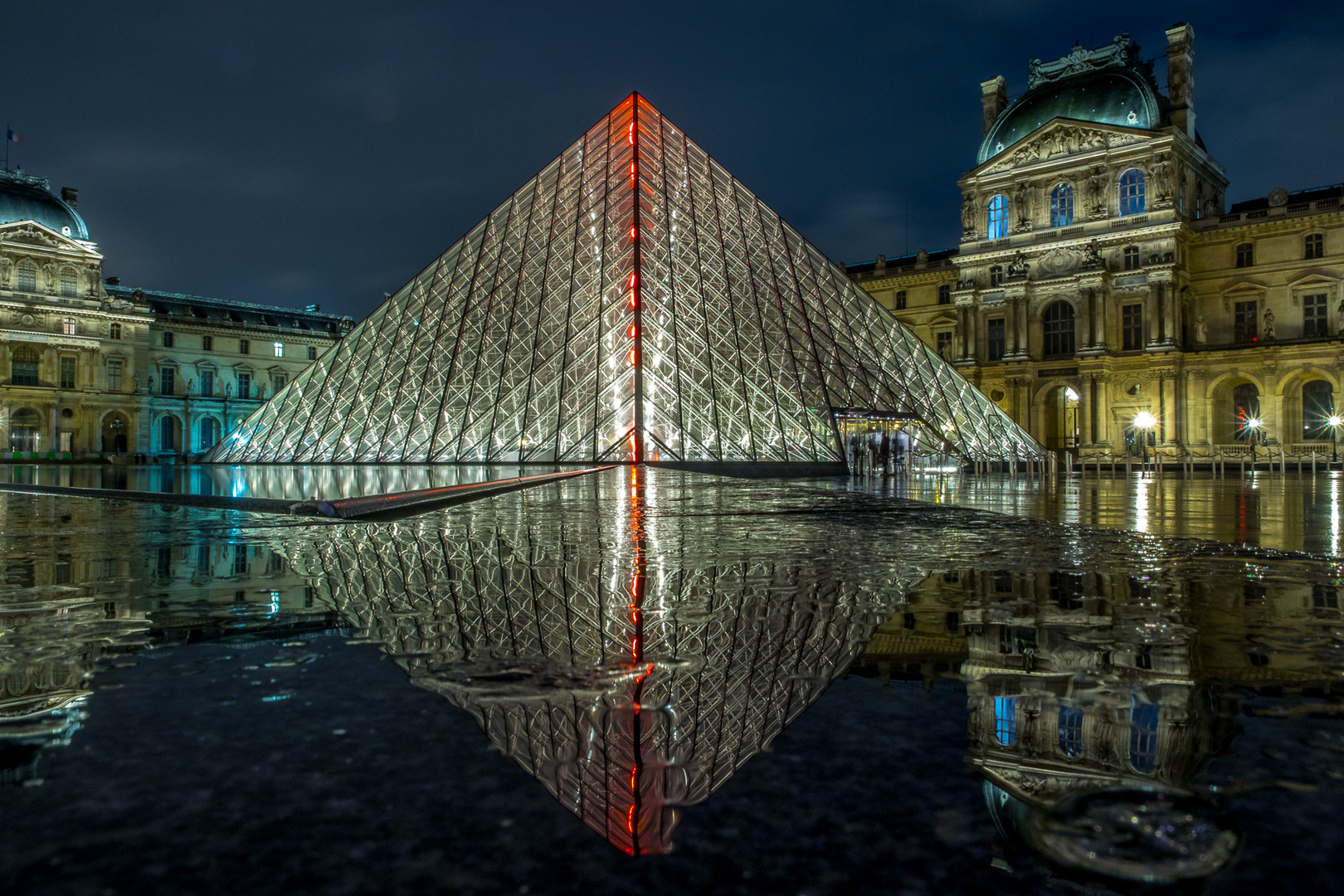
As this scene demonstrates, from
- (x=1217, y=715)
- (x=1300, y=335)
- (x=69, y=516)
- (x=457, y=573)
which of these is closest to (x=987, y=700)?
(x=1217, y=715)

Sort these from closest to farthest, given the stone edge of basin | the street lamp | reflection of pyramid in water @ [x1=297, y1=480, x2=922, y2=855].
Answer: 1. reflection of pyramid in water @ [x1=297, y1=480, x2=922, y2=855]
2. the stone edge of basin
3. the street lamp

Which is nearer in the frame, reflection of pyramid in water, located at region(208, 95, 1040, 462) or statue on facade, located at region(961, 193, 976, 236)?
reflection of pyramid in water, located at region(208, 95, 1040, 462)

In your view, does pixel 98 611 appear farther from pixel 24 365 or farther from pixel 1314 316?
pixel 24 365

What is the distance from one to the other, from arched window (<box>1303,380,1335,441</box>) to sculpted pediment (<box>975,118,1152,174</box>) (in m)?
13.9

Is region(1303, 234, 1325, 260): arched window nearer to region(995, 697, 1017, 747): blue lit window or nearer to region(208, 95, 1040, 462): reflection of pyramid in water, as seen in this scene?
region(208, 95, 1040, 462): reflection of pyramid in water

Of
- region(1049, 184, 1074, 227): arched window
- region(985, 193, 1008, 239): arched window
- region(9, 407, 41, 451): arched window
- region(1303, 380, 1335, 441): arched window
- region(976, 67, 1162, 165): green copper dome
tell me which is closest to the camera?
region(1303, 380, 1335, 441): arched window

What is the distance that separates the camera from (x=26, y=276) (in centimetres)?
5294

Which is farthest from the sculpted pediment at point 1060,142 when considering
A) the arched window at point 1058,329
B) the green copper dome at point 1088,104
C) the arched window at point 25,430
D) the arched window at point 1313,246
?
the arched window at point 25,430

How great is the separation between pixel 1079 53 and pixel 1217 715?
52894mm

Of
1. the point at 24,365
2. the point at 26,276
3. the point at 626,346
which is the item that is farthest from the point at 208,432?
the point at 626,346

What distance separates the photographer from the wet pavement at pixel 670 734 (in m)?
1.01

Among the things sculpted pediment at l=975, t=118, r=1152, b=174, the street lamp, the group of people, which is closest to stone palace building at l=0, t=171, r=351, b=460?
the group of people

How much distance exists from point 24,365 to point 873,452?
55216mm

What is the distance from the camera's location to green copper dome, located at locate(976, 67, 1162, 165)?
4203 centimetres
